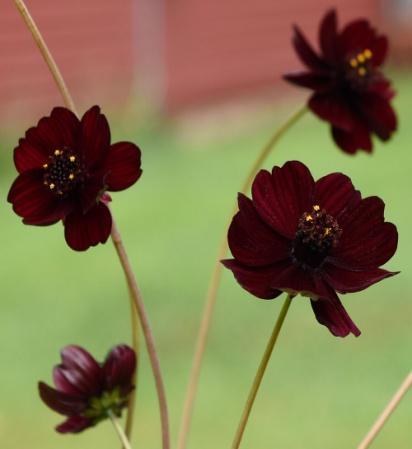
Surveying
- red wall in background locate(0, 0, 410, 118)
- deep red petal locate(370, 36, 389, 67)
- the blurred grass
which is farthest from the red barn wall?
deep red petal locate(370, 36, 389, 67)

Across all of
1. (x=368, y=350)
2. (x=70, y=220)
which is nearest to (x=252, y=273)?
(x=70, y=220)

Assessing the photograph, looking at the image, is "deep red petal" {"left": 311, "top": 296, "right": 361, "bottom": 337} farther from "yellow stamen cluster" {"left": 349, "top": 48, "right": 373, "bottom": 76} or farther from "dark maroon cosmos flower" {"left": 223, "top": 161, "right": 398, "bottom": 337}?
"yellow stamen cluster" {"left": 349, "top": 48, "right": 373, "bottom": 76}

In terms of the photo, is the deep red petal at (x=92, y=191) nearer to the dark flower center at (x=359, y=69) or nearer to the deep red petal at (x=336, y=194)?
the deep red petal at (x=336, y=194)

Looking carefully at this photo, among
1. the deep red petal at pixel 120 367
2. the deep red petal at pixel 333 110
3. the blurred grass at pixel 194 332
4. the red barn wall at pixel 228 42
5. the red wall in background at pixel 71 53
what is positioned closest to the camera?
the deep red petal at pixel 120 367

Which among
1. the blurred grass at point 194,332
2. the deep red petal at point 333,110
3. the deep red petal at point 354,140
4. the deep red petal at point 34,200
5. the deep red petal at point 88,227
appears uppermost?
the blurred grass at point 194,332

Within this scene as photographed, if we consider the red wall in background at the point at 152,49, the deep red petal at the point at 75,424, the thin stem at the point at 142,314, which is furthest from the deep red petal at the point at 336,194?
the red wall in background at the point at 152,49

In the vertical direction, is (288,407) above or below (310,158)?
below

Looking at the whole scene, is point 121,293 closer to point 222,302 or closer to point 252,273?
point 222,302
